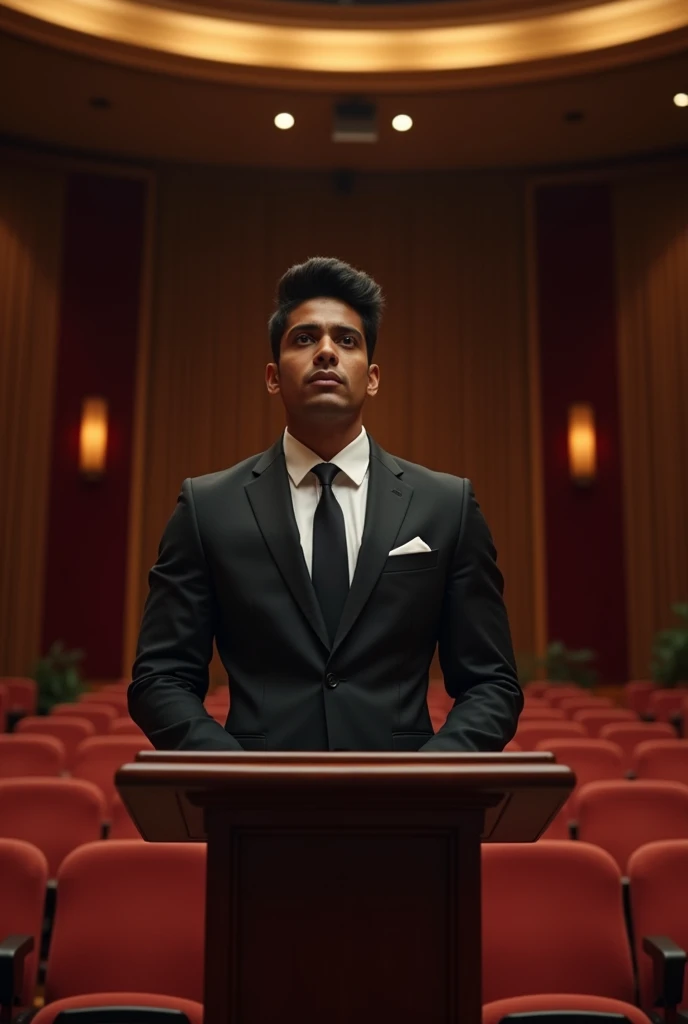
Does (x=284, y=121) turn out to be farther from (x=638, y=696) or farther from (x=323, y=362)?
(x=323, y=362)

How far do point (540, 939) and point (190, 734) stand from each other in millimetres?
1572

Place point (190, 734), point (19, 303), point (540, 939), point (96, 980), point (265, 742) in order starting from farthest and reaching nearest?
point (19, 303) < point (540, 939) < point (96, 980) < point (265, 742) < point (190, 734)

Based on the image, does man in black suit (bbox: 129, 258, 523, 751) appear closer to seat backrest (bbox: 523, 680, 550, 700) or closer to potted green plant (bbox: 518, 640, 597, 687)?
seat backrest (bbox: 523, 680, 550, 700)

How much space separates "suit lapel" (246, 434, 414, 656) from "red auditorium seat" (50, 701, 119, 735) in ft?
15.7

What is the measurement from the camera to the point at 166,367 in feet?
36.9

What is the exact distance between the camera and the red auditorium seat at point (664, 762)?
183 inches

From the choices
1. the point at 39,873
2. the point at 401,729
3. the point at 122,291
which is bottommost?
the point at 39,873

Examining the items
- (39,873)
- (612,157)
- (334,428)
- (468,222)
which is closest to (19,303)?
(468,222)

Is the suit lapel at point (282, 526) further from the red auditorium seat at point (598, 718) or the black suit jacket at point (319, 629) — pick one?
the red auditorium seat at point (598, 718)

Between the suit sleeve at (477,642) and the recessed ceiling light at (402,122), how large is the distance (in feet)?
29.2

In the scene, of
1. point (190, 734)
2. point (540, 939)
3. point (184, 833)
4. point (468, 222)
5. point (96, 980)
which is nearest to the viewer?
point (184, 833)

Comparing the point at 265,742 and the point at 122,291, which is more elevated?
the point at 122,291

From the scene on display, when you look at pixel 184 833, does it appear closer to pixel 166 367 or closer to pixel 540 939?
pixel 540 939

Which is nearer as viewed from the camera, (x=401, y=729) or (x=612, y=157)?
(x=401, y=729)
